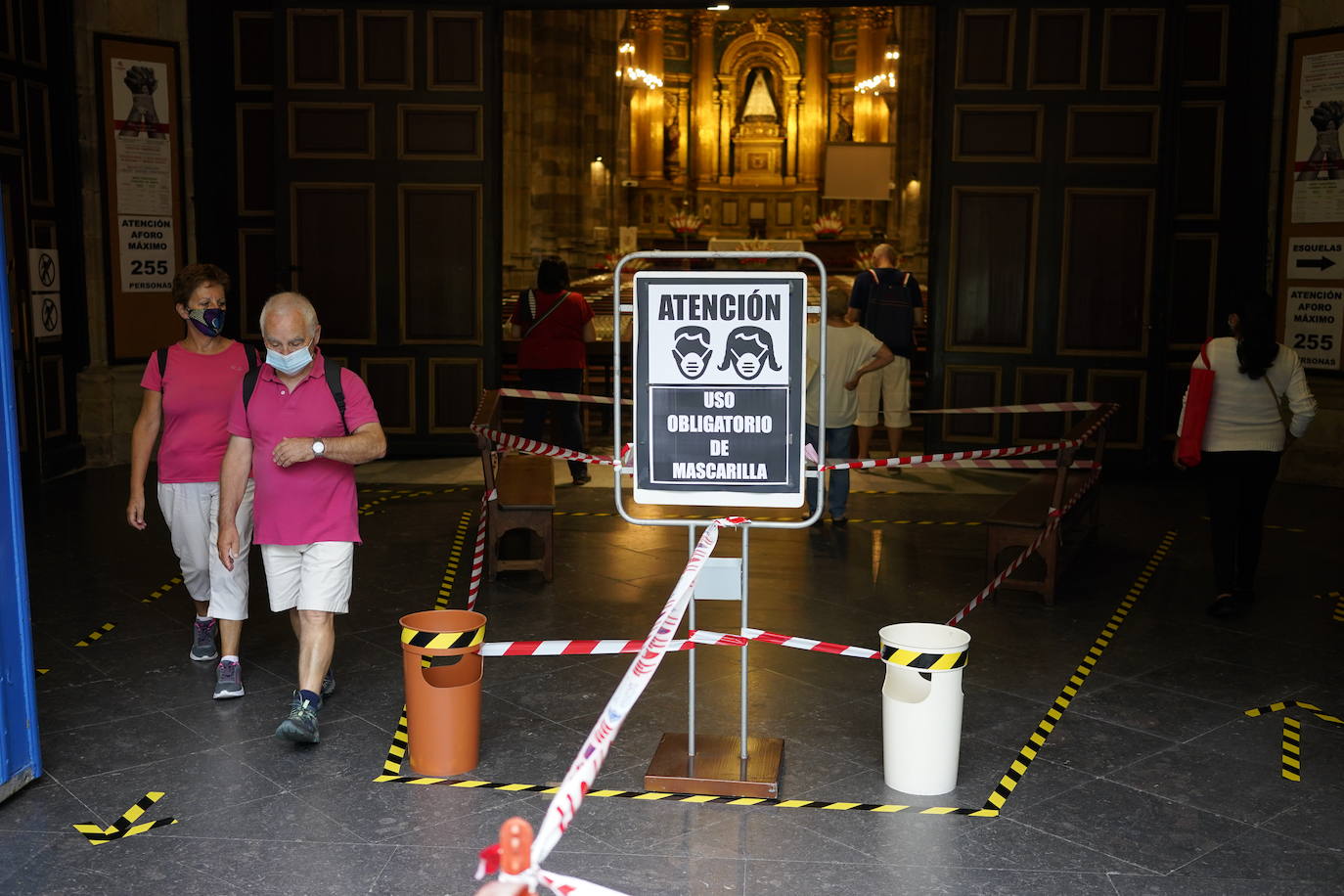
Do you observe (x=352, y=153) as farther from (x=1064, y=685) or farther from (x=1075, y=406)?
(x=1064, y=685)

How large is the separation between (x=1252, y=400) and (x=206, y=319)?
17.0 ft

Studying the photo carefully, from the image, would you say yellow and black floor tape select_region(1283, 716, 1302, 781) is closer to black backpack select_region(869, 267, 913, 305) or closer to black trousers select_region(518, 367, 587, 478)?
black trousers select_region(518, 367, 587, 478)

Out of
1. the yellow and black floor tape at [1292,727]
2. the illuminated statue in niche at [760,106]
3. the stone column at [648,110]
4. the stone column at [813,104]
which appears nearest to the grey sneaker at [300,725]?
the yellow and black floor tape at [1292,727]

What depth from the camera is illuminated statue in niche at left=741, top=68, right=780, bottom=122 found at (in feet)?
116

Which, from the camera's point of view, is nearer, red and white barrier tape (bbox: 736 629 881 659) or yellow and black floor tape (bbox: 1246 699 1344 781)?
red and white barrier tape (bbox: 736 629 881 659)

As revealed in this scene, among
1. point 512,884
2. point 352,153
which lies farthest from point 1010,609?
point 352,153

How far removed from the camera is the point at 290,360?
530cm

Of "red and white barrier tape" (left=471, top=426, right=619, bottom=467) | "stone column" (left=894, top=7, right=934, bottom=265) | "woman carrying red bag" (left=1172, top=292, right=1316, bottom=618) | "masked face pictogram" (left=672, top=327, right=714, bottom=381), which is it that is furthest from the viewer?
"stone column" (left=894, top=7, right=934, bottom=265)

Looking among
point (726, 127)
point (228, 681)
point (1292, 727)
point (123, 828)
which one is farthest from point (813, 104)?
point (123, 828)

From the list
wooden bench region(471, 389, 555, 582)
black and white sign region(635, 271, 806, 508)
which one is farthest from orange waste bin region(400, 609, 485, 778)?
wooden bench region(471, 389, 555, 582)

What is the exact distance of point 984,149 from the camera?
485 inches

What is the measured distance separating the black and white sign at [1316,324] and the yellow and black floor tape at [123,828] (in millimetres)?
10255

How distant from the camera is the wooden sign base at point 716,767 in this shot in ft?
16.4

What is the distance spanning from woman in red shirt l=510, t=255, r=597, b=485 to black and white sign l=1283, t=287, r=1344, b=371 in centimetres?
604
